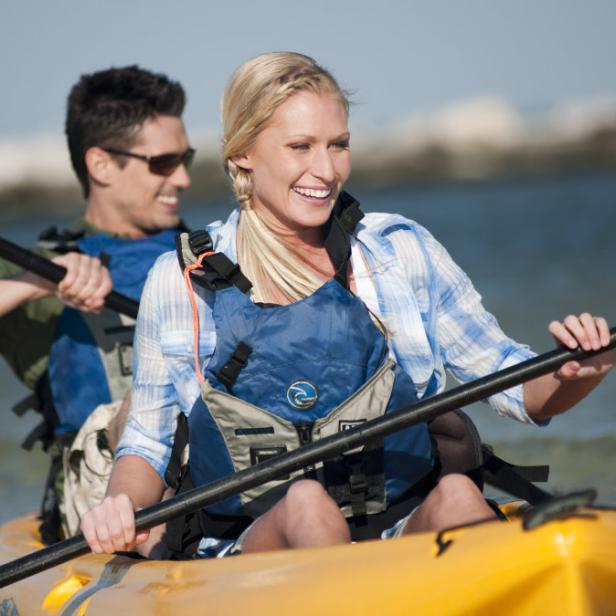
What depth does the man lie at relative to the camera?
15.4ft

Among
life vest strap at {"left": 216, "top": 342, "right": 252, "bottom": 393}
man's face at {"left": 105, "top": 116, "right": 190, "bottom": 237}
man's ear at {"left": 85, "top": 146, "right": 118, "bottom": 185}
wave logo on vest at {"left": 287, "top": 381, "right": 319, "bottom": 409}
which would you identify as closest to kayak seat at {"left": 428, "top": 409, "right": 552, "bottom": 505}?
wave logo on vest at {"left": 287, "top": 381, "right": 319, "bottom": 409}

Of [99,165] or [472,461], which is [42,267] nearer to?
[99,165]

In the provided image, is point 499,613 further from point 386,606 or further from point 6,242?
point 6,242

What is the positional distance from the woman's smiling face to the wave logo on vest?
1.36 feet

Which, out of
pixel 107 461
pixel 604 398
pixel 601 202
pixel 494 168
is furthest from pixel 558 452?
pixel 494 168

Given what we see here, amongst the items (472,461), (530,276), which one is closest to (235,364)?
(472,461)

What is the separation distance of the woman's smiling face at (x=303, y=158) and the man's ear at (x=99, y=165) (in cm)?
194

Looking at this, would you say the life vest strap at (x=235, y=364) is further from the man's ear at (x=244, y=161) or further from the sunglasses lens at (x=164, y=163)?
the sunglasses lens at (x=164, y=163)

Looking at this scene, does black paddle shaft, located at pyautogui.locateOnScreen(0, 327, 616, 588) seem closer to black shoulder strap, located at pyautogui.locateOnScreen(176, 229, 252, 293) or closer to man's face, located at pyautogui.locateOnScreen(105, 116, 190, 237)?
black shoulder strap, located at pyautogui.locateOnScreen(176, 229, 252, 293)

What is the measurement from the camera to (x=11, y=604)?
3824 mm

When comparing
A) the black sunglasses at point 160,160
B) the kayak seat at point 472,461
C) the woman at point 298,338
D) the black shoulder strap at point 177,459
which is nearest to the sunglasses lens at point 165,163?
the black sunglasses at point 160,160

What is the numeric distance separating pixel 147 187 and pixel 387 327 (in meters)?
2.10

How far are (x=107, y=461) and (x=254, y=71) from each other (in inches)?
61.7

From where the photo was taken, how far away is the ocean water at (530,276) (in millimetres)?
7504
